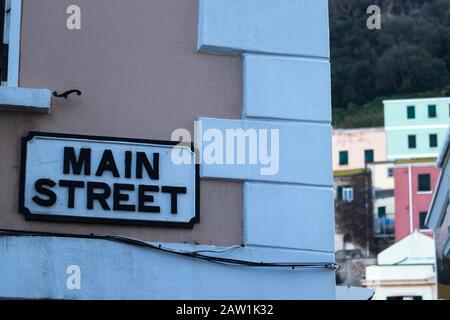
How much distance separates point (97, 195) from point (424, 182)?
3045 inches

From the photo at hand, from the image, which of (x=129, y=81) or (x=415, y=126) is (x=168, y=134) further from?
(x=415, y=126)

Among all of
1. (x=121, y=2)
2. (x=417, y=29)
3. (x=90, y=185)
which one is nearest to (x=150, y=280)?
(x=90, y=185)

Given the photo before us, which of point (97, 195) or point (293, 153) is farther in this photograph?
point (293, 153)

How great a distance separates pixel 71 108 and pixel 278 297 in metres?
1.89

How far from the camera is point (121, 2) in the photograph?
8.48m

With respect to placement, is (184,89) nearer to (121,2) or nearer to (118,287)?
(121,2)

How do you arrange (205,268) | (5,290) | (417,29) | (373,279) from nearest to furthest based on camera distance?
(5,290) < (205,268) < (373,279) < (417,29)

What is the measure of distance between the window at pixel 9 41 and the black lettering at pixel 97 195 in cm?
87

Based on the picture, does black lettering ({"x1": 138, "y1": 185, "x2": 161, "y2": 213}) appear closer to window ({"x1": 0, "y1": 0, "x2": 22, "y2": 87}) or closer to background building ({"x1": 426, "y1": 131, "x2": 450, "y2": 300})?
window ({"x1": 0, "y1": 0, "x2": 22, "y2": 87})

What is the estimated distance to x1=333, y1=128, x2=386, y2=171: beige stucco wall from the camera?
3831 inches

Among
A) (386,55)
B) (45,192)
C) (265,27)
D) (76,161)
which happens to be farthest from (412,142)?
(45,192)

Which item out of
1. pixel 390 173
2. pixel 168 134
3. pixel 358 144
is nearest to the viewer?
pixel 168 134

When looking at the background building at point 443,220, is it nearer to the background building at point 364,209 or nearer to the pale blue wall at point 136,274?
the pale blue wall at point 136,274

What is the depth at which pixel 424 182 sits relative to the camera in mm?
83875
